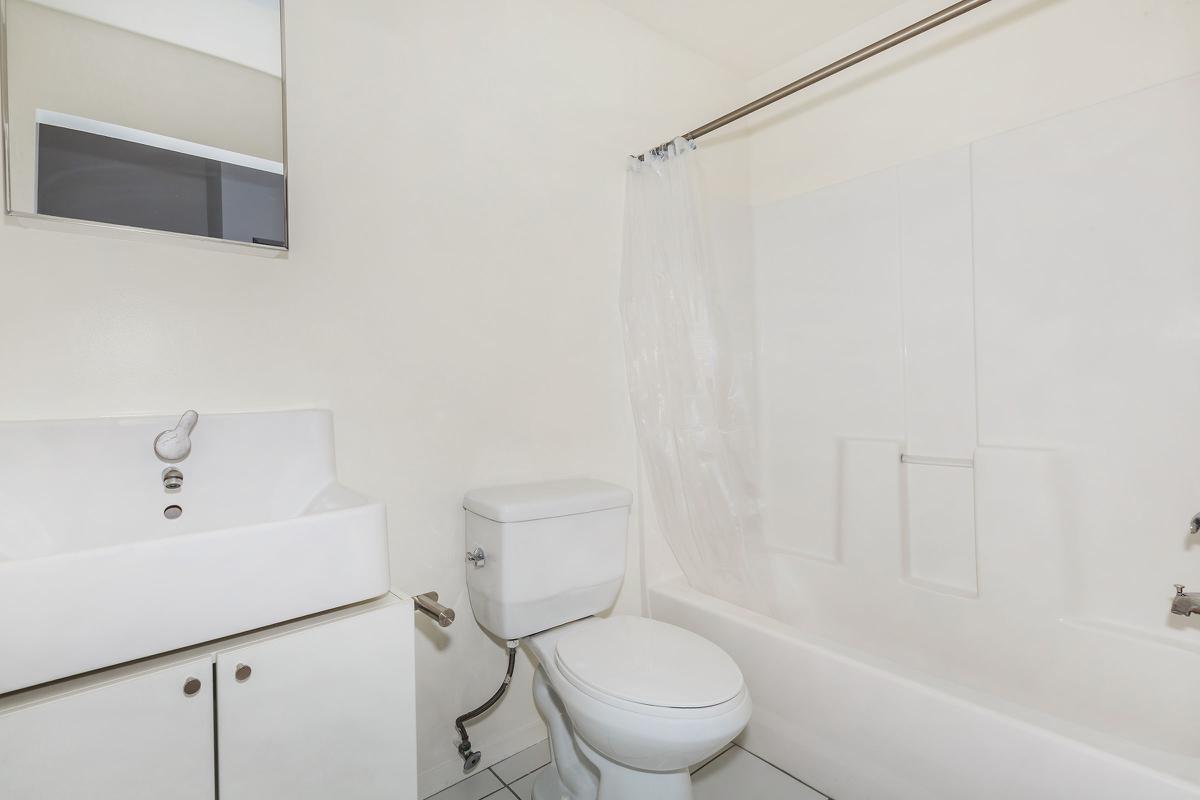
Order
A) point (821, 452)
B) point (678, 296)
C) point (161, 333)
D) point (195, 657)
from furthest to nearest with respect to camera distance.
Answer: point (821, 452) < point (678, 296) < point (161, 333) < point (195, 657)

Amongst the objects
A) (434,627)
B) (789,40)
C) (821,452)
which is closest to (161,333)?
(434,627)

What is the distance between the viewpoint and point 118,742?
77 cm

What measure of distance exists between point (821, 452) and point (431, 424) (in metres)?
1.30

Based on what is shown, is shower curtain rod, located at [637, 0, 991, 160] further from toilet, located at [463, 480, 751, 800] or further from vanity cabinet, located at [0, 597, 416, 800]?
vanity cabinet, located at [0, 597, 416, 800]

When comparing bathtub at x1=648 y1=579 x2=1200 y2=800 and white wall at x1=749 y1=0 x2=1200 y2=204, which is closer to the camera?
bathtub at x1=648 y1=579 x2=1200 y2=800

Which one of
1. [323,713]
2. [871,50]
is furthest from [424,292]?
[871,50]

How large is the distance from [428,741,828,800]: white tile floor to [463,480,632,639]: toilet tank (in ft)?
1.41

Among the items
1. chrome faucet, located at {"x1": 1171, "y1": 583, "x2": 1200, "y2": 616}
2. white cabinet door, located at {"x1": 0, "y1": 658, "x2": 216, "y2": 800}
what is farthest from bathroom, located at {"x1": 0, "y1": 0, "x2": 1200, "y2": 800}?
chrome faucet, located at {"x1": 1171, "y1": 583, "x2": 1200, "y2": 616}

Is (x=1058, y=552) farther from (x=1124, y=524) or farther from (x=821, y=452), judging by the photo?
(x=821, y=452)

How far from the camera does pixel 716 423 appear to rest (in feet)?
5.74

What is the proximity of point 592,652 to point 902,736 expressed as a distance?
687 mm

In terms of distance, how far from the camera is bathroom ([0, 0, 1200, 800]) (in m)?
0.95

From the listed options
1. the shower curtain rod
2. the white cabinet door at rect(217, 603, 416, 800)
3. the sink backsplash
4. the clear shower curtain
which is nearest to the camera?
the white cabinet door at rect(217, 603, 416, 800)

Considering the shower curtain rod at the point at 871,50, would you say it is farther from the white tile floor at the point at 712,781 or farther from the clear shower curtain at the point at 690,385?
the white tile floor at the point at 712,781
